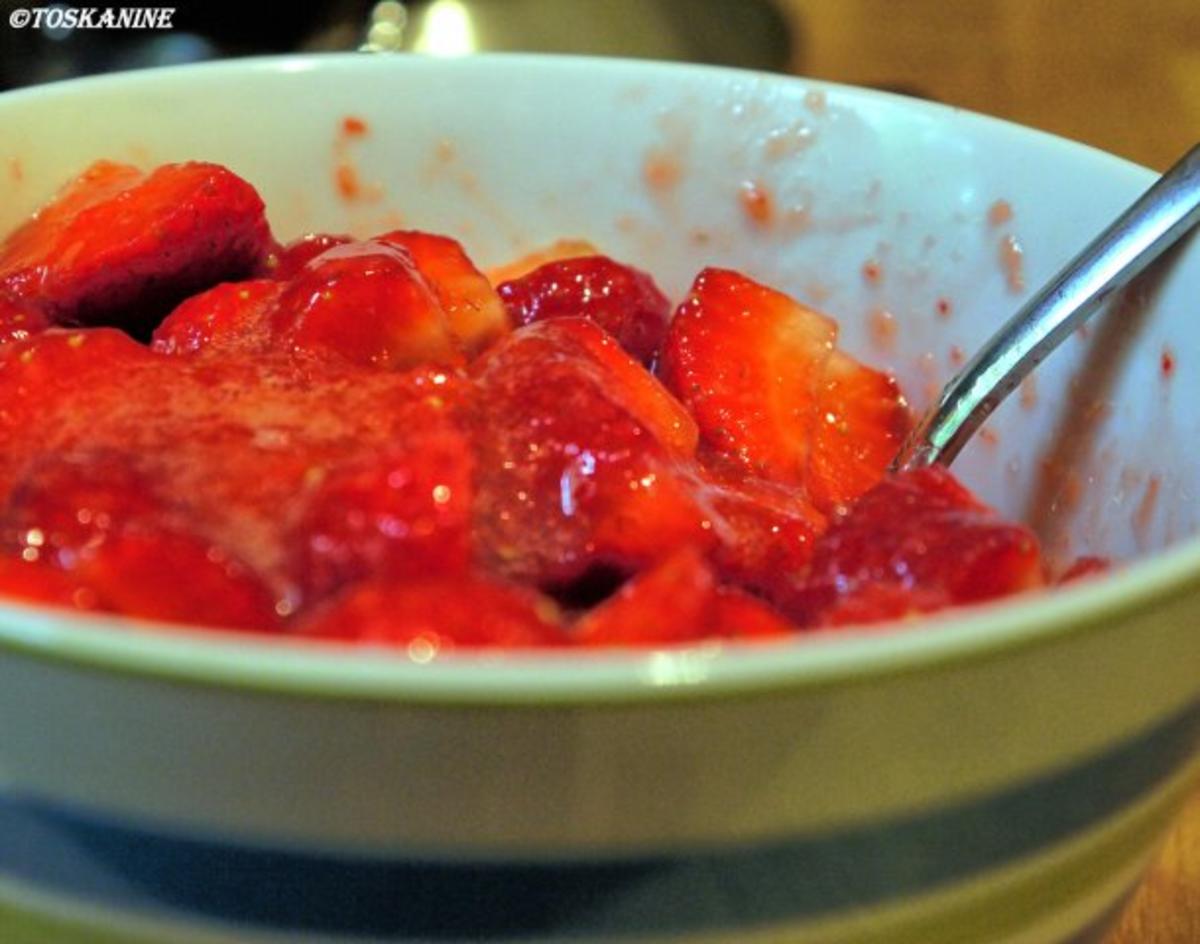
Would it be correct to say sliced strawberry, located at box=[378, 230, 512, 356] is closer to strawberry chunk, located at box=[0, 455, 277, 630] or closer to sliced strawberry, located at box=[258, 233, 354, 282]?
sliced strawberry, located at box=[258, 233, 354, 282]

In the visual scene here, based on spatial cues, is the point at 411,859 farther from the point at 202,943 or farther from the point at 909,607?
the point at 909,607

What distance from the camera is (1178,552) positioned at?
0.41m

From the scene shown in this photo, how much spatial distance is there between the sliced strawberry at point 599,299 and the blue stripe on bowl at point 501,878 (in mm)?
495

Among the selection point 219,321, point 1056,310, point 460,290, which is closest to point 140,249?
point 219,321

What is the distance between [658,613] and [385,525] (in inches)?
3.6

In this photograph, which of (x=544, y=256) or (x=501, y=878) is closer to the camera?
(x=501, y=878)

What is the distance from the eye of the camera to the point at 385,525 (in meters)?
0.46

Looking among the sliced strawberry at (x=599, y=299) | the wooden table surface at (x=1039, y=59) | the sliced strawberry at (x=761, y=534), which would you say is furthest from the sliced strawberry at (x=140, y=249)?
the wooden table surface at (x=1039, y=59)

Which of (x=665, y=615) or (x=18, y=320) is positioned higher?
(x=665, y=615)

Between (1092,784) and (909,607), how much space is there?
0.09 metres

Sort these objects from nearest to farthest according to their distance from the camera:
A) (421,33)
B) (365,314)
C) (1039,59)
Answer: (365,314) < (421,33) < (1039,59)

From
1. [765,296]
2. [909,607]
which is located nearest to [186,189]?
[765,296]

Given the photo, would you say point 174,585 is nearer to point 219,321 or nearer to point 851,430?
point 219,321

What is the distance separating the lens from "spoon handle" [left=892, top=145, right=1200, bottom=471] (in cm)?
72
